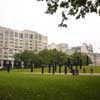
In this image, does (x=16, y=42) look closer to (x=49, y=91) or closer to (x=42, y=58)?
(x=42, y=58)

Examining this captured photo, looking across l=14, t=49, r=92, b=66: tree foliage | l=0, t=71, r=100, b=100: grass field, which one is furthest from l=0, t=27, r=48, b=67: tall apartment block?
l=0, t=71, r=100, b=100: grass field

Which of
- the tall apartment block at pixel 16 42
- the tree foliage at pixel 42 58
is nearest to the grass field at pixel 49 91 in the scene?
the tree foliage at pixel 42 58

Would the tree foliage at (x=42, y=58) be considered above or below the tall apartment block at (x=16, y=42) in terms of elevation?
below

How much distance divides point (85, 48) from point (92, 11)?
599ft

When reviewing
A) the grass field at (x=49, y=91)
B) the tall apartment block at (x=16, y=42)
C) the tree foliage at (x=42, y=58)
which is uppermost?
the tall apartment block at (x=16, y=42)

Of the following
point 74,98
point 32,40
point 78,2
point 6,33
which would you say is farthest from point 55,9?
point 32,40

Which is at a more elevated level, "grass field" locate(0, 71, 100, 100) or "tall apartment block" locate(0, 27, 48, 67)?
"tall apartment block" locate(0, 27, 48, 67)

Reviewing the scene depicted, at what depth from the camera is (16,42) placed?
488 ft

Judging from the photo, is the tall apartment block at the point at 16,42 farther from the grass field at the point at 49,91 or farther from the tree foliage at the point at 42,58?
the grass field at the point at 49,91

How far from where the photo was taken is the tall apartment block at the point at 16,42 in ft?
429

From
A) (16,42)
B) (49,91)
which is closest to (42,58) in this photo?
(16,42)

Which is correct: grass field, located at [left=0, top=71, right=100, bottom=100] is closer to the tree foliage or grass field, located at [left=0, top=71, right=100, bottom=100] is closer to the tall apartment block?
the tree foliage

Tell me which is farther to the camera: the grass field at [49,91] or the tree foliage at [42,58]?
the tree foliage at [42,58]

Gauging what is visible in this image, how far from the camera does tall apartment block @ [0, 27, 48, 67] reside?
13073 centimetres
